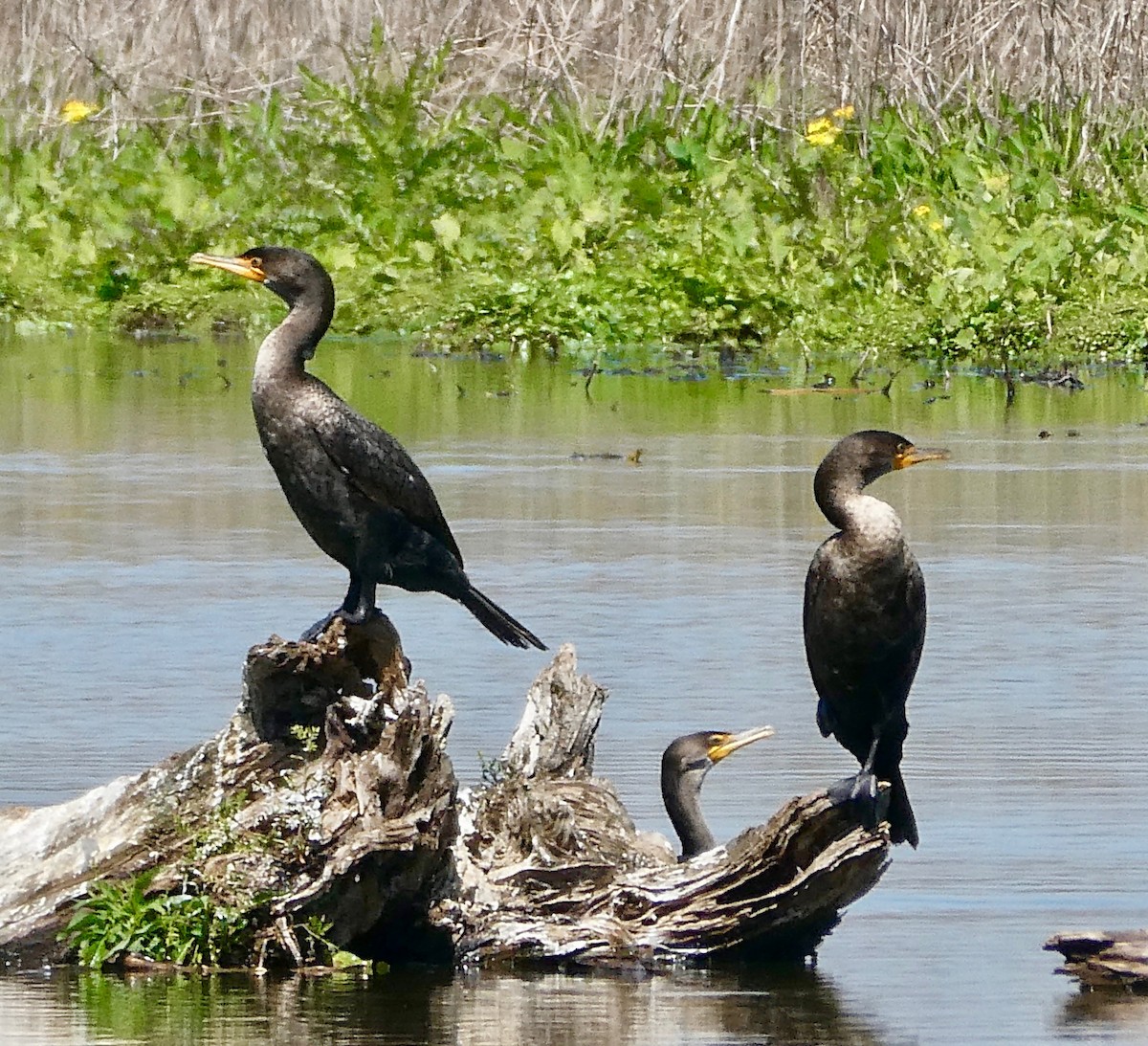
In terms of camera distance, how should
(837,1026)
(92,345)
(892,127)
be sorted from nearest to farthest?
(837,1026), (92,345), (892,127)

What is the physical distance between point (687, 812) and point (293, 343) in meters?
1.64

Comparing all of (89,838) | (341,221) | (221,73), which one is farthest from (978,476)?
(221,73)

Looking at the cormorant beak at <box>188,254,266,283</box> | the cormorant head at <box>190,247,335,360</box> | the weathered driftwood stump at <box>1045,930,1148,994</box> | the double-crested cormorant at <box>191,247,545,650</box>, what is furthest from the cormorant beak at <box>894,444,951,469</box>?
the cormorant beak at <box>188,254,266,283</box>

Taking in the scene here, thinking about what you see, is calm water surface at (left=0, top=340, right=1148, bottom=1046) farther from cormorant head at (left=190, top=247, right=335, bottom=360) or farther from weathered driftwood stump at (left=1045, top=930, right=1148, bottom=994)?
cormorant head at (left=190, top=247, right=335, bottom=360)

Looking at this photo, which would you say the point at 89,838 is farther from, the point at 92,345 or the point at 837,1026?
the point at 92,345

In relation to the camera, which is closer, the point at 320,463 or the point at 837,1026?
the point at 837,1026

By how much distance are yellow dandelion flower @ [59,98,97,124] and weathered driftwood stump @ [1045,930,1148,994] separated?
20549 mm

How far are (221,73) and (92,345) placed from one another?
528 centimetres

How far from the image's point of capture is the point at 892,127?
24109mm

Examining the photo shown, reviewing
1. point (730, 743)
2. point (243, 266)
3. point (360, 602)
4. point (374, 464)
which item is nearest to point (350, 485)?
point (374, 464)

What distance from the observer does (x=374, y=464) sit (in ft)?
26.4

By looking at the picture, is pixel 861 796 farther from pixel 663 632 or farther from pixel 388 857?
pixel 663 632

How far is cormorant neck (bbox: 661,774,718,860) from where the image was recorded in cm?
748

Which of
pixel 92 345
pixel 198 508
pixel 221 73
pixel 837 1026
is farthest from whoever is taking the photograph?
pixel 221 73
